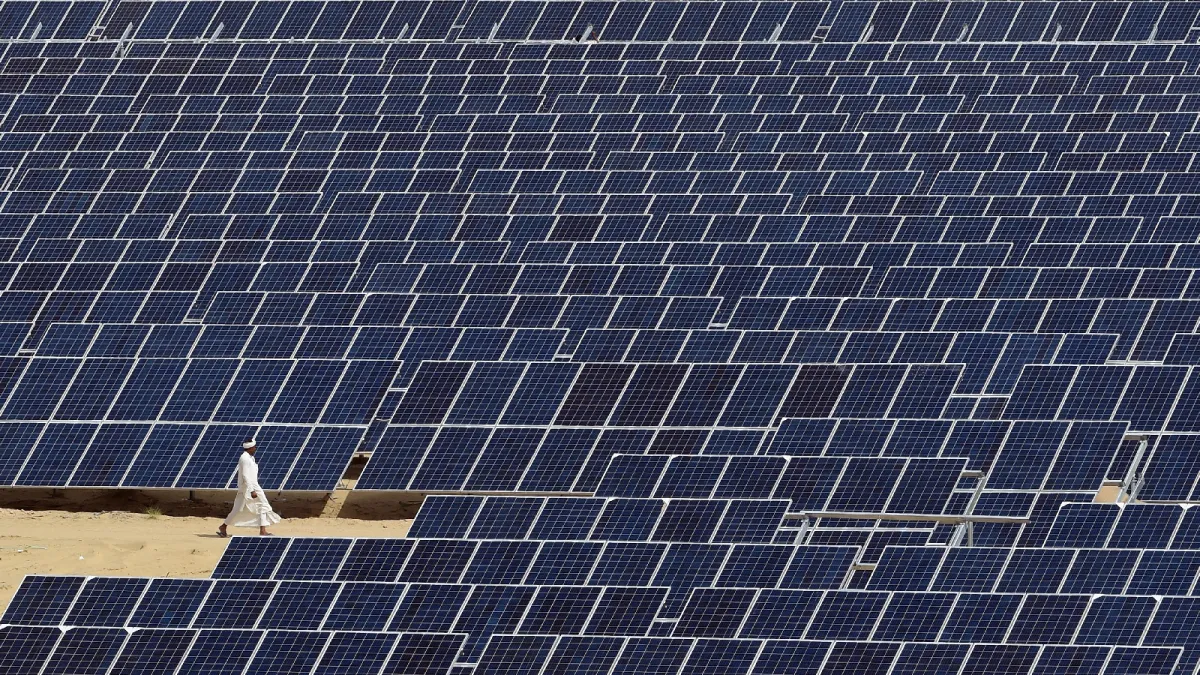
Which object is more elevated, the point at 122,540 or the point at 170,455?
the point at 170,455

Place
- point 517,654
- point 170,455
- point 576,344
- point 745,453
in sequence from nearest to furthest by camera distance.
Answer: point 517,654, point 745,453, point 170,455, point 576,344

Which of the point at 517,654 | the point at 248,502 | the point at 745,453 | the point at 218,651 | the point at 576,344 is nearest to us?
the point at 517,654

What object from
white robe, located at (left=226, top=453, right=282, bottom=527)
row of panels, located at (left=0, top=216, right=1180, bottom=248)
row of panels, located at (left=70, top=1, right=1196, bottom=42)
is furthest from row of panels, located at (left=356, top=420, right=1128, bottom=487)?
row of panels, located at (left=70, top=1, right=1196, bottom=42)

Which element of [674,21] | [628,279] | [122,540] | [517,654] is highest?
[517,654]

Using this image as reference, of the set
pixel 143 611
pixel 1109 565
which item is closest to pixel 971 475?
pixel 1109 565

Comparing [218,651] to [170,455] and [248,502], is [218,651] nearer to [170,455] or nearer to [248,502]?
[248,502]

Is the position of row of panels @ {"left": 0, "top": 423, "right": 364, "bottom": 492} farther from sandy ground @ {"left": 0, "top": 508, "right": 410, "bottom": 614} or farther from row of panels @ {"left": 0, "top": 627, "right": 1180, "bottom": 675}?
row of panels @ {"left": 0, "top": 627, "right": 1180, "bottom": 675}

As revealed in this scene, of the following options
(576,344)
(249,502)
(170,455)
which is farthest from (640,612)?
(576,344)
